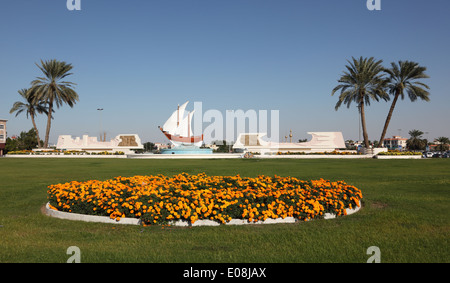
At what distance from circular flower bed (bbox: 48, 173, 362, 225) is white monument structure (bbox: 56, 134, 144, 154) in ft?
170

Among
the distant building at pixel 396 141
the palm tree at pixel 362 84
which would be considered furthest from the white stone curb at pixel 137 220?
the distant building at pixel 396 141

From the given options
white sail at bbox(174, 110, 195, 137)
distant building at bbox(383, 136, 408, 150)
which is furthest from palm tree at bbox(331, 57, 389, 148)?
distant building at bbox(383, 136, 408, 150)

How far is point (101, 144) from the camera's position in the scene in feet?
202

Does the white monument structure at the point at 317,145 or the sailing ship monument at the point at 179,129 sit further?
the sailing ship monument at the point at 179,129

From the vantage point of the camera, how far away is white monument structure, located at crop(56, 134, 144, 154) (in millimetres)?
59812

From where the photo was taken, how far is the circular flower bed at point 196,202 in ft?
23.6

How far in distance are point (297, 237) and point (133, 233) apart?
313cm

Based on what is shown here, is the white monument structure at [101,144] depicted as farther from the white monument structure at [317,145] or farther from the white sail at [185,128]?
the white monument structure at [317,145]

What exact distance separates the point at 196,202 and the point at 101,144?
58416 mm

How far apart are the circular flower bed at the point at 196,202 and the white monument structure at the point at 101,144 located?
170 ft

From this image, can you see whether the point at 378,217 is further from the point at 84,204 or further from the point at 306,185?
the point at 84,204

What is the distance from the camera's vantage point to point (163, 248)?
5598 millimetres

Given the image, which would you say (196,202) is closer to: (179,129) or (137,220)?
(137,220)
